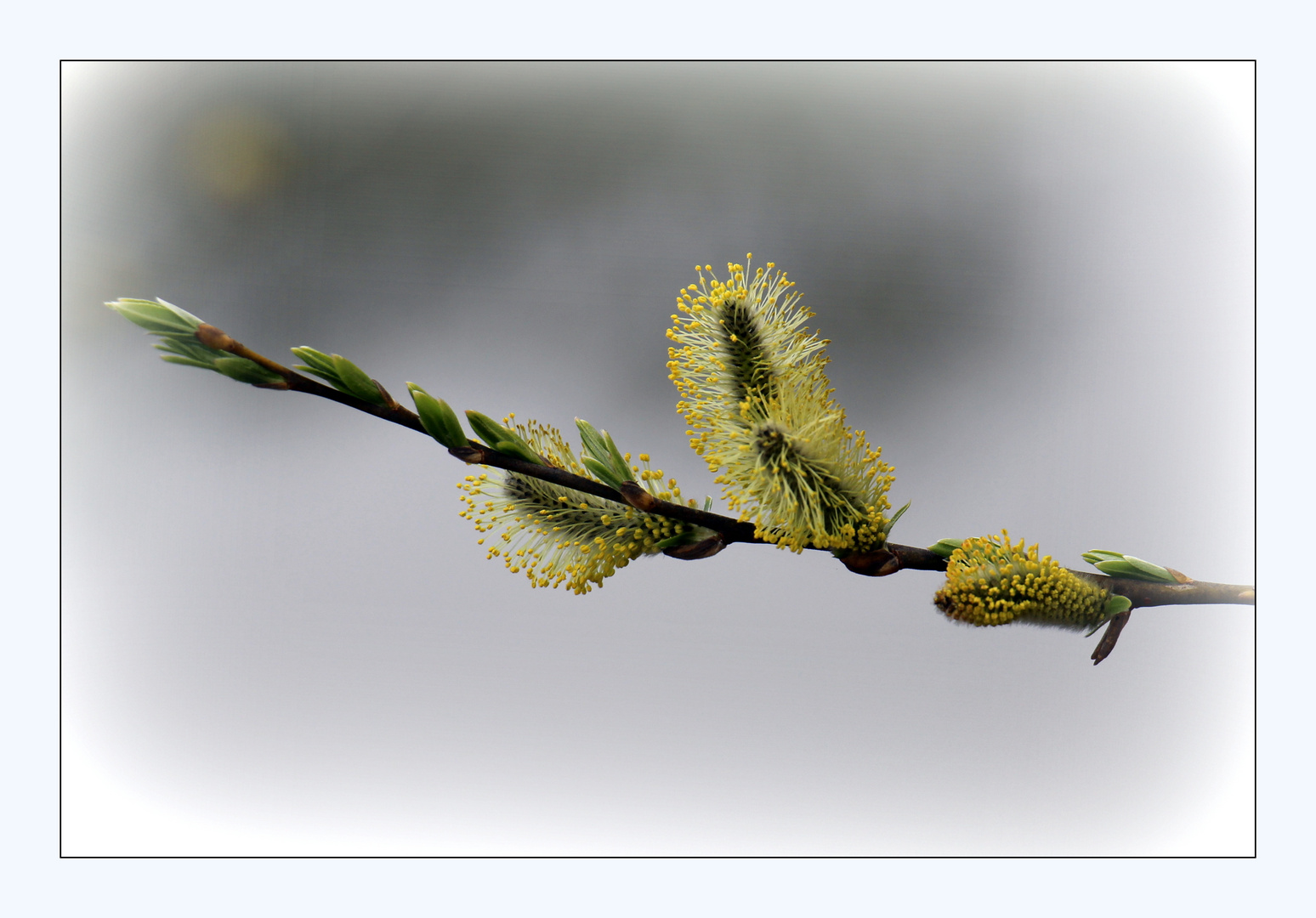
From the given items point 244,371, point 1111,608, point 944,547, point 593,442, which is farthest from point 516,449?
point 1111,608

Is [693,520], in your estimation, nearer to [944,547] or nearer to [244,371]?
[944,547]

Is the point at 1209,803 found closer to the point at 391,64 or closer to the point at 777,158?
the point at 777,158

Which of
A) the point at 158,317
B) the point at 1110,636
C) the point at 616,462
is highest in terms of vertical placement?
the point at 158,317

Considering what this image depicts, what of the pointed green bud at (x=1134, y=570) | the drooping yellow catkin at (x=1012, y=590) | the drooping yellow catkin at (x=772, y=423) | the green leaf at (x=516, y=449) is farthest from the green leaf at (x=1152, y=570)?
the green leaf at (x=516, y=449)

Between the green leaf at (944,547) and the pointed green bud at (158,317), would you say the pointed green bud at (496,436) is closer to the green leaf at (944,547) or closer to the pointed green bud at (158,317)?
the pointed green bud at (158,317)

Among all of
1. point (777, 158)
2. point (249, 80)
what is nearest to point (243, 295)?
point (249, 80)

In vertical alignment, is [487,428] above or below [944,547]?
above

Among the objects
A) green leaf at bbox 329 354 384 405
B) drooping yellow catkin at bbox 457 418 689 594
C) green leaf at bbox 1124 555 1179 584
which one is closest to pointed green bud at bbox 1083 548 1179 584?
green leaf at bbox 1124 555 1179 584
